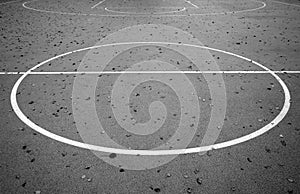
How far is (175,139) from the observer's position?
420 centimetres

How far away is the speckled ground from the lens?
336cm

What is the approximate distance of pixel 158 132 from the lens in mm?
4391

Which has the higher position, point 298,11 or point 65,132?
point 298,11

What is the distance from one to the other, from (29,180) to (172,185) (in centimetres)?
206

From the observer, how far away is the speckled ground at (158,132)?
132 inches

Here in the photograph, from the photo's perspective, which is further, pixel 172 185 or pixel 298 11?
pixel 298 11

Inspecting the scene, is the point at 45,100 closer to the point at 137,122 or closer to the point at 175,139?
the point at 137,122

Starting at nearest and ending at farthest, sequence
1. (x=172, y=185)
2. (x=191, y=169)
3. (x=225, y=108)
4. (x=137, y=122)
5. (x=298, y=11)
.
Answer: (x=172, y=185) → (x=191, y=169) → (x=137, y=122) → (x=225, y=108) → (x=298, y=11)

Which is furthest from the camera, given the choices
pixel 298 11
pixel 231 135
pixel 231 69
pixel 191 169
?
pixel 298 11

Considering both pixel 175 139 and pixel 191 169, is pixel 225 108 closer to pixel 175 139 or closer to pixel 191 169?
pixel 175 139

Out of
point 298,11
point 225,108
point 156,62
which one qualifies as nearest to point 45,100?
point 156,62

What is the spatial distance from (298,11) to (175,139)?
14.5m

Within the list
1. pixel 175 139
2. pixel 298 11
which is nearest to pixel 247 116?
pixel 175 139

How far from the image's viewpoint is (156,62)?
734 centimetres
